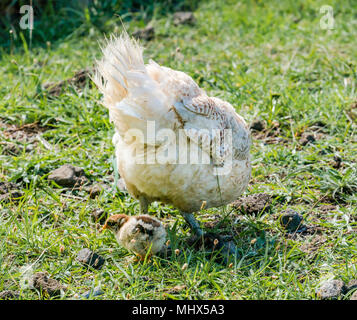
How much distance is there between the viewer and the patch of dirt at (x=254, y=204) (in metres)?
4.55

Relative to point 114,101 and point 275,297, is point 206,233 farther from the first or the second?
point 114,101

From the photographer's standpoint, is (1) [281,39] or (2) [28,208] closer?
(2) [28,208]

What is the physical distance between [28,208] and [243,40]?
13.7ft

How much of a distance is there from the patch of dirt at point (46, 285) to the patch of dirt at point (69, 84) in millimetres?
2833

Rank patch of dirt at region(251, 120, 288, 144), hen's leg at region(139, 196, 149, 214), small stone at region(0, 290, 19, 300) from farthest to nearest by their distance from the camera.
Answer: patch of dirt at region(251, 120, 288, 144) → hen's leg at region(139, 196, 149, 214) → small stone at region(0, 290, 19, 300)

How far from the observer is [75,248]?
4.04 m

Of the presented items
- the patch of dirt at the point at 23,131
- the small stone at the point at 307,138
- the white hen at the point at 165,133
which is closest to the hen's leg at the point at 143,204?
the white hen at the point at 165,133

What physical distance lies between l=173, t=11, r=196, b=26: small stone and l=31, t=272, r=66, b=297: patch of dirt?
502 cm

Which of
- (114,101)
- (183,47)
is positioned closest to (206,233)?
(114,101)

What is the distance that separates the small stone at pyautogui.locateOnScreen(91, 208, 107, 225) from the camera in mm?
4406

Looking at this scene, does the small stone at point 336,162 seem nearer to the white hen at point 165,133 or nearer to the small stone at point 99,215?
the white hen at point 165,133

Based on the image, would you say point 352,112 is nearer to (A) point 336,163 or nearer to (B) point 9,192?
(A) point 336,163

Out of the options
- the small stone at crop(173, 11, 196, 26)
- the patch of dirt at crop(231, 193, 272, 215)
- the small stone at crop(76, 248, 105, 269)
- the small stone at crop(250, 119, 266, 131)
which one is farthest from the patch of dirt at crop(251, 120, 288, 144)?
the small stone at crop(173, 11, 196, 26)

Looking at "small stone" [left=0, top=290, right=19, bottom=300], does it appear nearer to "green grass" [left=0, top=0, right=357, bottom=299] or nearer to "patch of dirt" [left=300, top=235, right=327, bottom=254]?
"green grass" [left=0, top=0, right=357, bottom=299]
